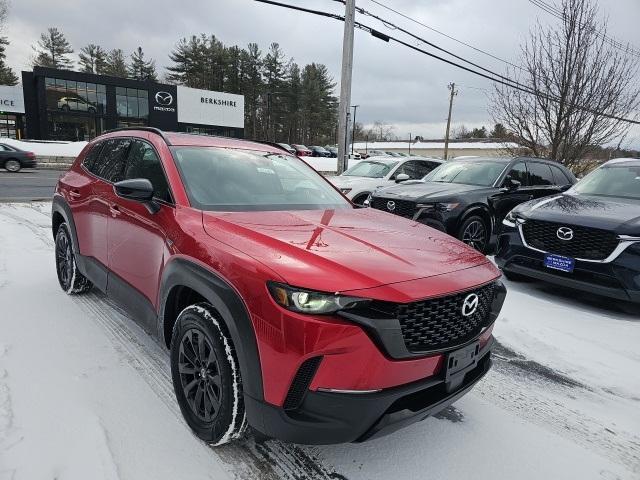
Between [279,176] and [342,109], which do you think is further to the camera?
[342,109]

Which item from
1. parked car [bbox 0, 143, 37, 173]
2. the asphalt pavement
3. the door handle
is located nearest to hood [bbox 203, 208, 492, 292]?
the door handle

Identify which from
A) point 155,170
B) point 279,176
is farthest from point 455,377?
point 155,170

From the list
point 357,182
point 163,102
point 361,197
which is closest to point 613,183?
point 361,197

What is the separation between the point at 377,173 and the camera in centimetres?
1062

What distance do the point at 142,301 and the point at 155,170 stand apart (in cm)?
90

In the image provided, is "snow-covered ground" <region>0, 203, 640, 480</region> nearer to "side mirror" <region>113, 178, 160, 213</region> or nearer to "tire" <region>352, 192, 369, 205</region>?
"side mirror" <region>113, 178, 160, 213</region>

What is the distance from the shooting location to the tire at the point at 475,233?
21.4ft

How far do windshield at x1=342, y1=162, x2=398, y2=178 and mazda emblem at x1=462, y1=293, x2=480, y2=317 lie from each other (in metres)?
8.40

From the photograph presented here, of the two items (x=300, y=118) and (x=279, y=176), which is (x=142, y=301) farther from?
(x=300, y=118)

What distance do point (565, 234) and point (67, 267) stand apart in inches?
204

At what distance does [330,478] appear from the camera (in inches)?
86.1

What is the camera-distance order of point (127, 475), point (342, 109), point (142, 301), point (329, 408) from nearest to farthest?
point (329, 408) < point (127, 475) < point (142, 301) < point (342, 109)

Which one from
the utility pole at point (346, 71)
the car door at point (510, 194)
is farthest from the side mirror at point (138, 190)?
the utility pole at point (346, 71)

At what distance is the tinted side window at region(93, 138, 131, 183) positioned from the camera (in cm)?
369
